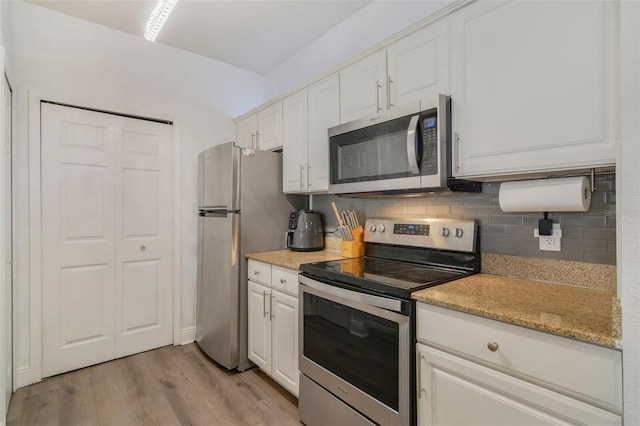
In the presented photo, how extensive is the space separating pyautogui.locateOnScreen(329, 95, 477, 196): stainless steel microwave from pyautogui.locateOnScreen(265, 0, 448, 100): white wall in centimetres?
72

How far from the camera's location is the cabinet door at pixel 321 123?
218 cm

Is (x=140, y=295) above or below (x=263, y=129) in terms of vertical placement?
below

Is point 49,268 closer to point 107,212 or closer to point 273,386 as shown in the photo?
point 107,212

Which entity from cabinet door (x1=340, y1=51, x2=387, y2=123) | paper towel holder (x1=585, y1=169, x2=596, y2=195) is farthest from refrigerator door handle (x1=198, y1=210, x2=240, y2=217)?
paper towel holder (x1=585, y1=169, x2=596, y2=195)

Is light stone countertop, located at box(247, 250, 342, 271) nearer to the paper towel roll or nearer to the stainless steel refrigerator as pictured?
the stainless steel refrigerator

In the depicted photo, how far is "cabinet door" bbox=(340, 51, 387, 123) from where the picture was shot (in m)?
1.86

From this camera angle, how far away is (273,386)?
Answer: 230cm

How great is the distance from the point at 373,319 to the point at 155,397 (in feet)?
5.56

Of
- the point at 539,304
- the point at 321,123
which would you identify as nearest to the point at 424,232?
the point at 539,304

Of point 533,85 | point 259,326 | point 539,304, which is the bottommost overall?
point 259,326

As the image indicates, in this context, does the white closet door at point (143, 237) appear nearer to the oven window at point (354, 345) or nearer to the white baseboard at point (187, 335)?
the white baseboard at point (187, 335)

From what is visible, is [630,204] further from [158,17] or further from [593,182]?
[158,17]

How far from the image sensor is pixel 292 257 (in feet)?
7.64

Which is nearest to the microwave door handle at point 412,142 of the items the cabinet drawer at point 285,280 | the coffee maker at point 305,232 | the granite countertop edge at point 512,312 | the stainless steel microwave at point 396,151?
the stainless steel microwave at point 396,151
